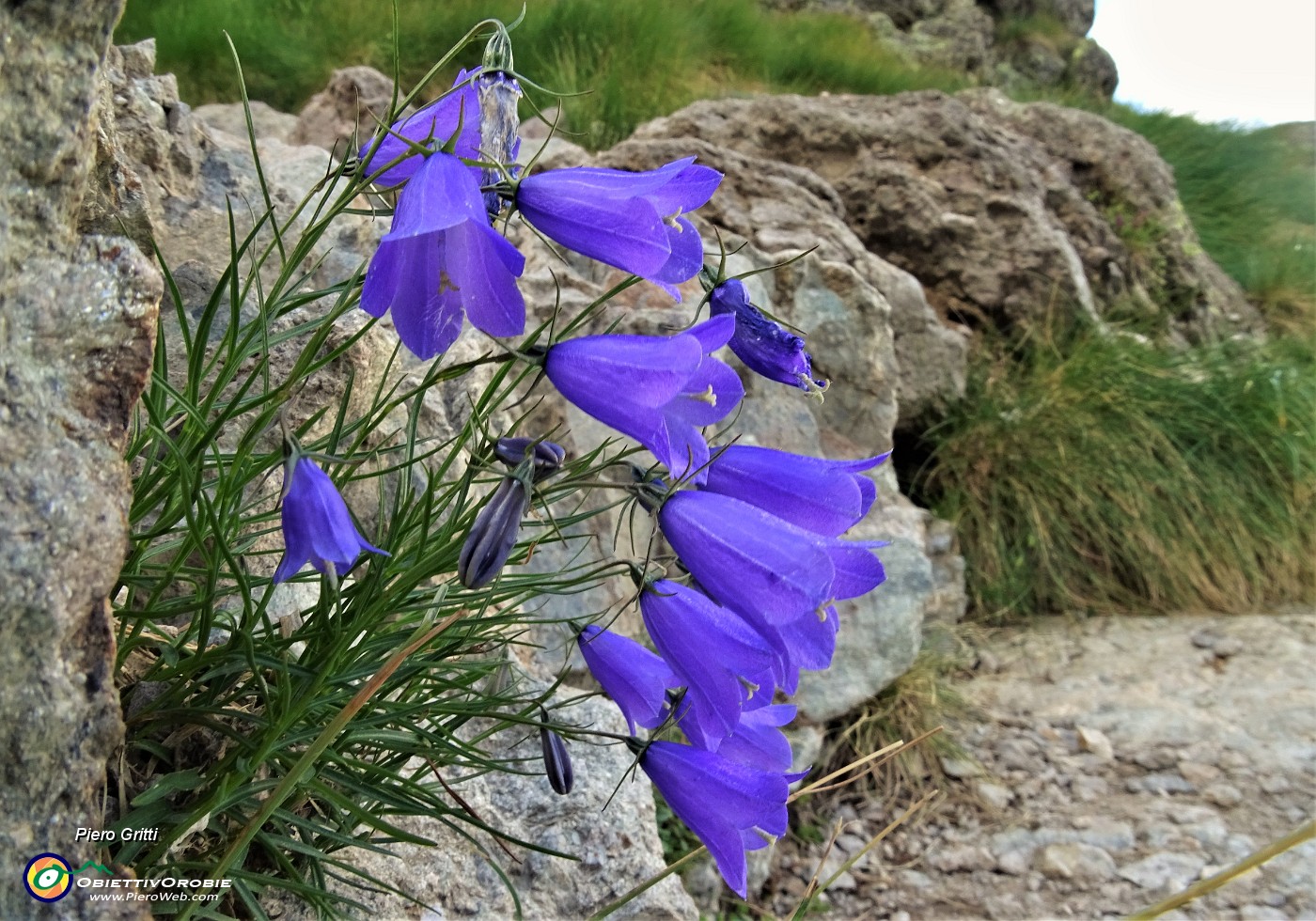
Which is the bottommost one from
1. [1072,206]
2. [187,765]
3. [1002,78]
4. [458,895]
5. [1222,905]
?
[1222,905]

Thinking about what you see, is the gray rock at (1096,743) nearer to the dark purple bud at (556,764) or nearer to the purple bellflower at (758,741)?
the purple bellflower at (758,741)

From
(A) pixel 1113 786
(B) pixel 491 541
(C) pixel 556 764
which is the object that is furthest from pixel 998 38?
(B) pixel 491 541

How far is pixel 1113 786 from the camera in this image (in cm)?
288

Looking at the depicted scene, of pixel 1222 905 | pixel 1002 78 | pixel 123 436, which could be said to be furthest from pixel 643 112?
pixel 1002 78

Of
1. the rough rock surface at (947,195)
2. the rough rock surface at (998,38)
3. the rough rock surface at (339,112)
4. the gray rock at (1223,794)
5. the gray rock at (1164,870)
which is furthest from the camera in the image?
the rough rock surface at (998,38)

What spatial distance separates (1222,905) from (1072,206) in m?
3.27

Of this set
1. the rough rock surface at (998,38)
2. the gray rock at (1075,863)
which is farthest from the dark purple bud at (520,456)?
the rough rock surface at (998,38)

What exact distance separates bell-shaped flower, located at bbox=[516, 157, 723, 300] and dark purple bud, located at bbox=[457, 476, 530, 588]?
0.81 ft

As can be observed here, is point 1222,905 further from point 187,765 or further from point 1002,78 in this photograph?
point 1002,78

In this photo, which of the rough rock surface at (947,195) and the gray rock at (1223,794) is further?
the rough rock surface at (947,195)

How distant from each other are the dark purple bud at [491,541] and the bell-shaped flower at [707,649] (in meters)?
0.22

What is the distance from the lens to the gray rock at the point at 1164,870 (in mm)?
2361

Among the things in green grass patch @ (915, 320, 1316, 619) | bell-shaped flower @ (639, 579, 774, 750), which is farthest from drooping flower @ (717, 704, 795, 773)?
green grass patch @ (915, 320, 1316, 619)

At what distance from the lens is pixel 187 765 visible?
1.05 meters
